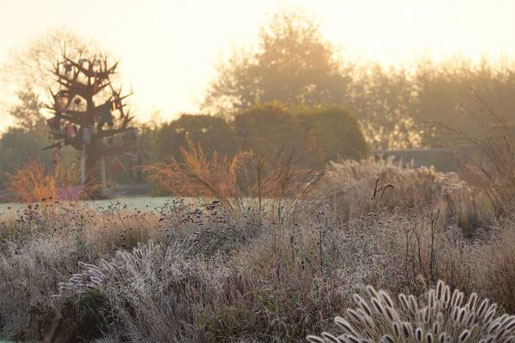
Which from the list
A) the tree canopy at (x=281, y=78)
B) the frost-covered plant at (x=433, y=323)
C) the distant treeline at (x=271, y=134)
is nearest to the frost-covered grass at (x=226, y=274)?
the frost-covered plant at (x=433, y=323)

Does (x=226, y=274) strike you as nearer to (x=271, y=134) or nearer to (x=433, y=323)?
(x=433, y=323)

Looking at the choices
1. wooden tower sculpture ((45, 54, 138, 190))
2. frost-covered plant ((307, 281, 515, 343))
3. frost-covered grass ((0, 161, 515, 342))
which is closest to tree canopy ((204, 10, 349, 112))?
wooden tower sculpture ((45, 54, 138, 190))

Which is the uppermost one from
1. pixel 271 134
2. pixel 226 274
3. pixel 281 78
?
pixel 281 78

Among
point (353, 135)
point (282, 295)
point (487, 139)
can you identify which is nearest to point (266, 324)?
point (282, 295)

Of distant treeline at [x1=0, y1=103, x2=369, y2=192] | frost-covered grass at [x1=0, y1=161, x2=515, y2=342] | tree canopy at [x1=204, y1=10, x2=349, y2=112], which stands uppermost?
tree canopy at [x1=204, y1=10, x2=349, y2=112]

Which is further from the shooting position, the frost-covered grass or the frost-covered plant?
the frost-covered grass

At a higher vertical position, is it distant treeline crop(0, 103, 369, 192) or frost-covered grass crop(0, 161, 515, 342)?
distant treeline crop(0, 103, 369, 192)

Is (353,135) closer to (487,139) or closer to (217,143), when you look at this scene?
(217,143)

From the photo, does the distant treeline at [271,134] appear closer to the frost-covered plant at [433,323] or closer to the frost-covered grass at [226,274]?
the frost-covered grass at [226,274]

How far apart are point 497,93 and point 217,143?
16.4m

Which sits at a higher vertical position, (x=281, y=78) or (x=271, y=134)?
(x=281, y=78)

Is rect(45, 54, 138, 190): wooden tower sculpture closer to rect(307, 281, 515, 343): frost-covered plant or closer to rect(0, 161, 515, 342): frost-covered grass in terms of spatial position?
rect(0, 161, 515, 342): frost-covered grass

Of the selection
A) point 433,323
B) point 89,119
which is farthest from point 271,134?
point 433,323

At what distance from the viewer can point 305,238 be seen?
810 cm
